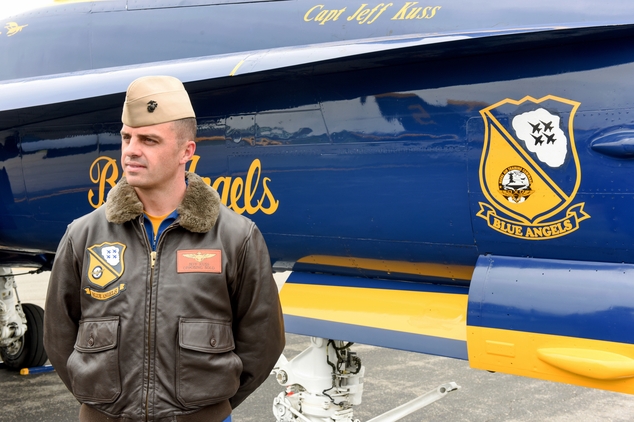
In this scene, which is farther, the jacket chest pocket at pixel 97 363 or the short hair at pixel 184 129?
the short hair at pixel 184 129

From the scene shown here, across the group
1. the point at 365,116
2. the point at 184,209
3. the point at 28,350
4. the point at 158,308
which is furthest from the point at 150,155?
the point at 28,350

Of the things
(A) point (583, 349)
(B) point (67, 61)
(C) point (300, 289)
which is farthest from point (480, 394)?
(B) point (67, 61)

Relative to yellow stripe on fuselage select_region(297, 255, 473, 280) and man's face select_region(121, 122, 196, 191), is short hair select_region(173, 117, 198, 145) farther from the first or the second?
yellow stripe on fuselage select_region(297, 255, 473, 280)

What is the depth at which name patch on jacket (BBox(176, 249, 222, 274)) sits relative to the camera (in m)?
1.90

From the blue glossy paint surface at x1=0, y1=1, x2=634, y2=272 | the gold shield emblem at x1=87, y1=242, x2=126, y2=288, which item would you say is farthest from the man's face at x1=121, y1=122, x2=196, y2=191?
the blue glossy paint surface at x1=0, y1=1, x2=634, y2=272

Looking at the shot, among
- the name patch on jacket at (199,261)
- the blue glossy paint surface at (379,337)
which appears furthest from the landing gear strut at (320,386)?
the name patch on jacket at (199,261)

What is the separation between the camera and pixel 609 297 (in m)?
3.13

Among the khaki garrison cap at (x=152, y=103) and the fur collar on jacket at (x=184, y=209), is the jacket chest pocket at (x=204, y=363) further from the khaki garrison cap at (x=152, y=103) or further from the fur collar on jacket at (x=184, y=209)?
the khaki garrison cap at (x=152, y=103)

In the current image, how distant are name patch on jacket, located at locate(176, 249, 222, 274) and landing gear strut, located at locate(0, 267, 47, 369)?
5853 mm

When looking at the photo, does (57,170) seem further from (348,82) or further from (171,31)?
(348,82)

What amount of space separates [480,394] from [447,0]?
151 inches

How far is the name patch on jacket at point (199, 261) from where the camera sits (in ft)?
6.23

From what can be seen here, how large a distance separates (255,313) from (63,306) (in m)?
0.57

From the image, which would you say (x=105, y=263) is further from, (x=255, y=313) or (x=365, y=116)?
(x=365, y=116)
